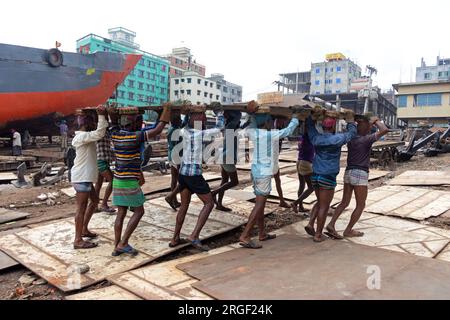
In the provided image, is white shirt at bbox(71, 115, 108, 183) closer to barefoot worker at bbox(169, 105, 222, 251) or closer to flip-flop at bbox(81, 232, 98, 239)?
flip-flop at bbox(81, 232, 98, 239)

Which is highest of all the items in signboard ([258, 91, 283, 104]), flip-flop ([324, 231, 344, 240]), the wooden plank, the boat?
the boat

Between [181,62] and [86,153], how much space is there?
208 feet

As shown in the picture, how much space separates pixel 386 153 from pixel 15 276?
450 inches

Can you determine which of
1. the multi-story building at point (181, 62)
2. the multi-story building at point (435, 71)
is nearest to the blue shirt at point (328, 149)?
the multi-story building at point (181, 62)

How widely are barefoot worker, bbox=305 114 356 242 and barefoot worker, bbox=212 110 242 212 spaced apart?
1.09m

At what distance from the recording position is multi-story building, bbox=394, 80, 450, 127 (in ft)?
103

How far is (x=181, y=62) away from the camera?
64.5 meters

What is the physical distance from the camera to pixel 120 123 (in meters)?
3.96

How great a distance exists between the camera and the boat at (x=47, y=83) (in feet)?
46.2

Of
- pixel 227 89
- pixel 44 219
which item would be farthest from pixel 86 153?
pixel 227 89

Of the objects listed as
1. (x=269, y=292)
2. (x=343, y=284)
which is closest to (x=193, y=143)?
(x=269, y=292)

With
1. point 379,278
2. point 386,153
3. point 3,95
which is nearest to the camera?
point 379,278

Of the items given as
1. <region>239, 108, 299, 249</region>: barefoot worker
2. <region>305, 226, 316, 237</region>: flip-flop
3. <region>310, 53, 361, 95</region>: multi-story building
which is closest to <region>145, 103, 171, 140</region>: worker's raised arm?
<region>239, 108, 299, 249</region>: barefoot worker
